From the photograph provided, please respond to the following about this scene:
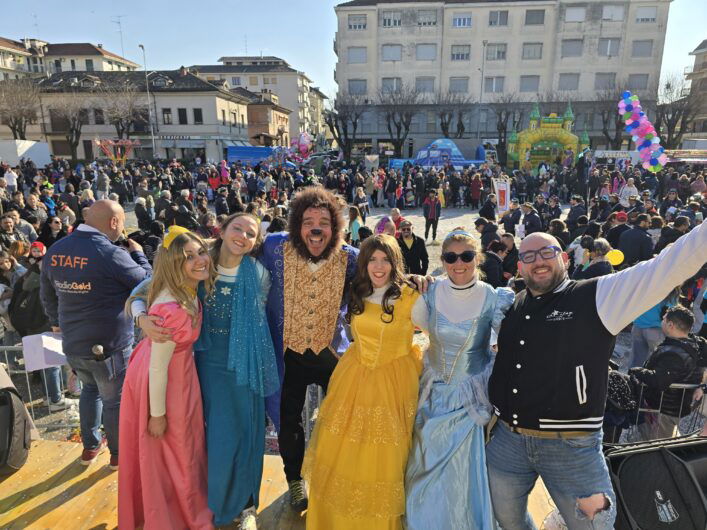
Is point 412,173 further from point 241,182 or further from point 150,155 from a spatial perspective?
point 150,155

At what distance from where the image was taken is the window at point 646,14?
39250 millimetres

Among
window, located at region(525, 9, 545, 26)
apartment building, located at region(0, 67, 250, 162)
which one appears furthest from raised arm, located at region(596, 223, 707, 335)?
window, located at region(525, 9, 545, 26)

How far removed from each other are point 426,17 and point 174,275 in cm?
4472

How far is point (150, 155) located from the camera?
42094 mm

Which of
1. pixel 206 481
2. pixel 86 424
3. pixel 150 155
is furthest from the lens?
pixel 150 155

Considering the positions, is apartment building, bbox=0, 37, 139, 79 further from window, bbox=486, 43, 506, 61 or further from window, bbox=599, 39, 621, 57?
window, bbox=599, 39, 621, 57

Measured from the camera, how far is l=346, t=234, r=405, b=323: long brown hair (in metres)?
2.58

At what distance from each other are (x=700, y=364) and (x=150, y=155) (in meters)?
45.1

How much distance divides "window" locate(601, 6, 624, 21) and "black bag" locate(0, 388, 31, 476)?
48364mm

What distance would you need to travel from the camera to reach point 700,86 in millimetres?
38188

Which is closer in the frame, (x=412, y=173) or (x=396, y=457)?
A: (x=396, y=457)

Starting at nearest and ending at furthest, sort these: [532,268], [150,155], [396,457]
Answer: [532,268], [396,457], [150,155]

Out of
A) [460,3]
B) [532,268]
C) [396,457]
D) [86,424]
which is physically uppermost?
[460,3]

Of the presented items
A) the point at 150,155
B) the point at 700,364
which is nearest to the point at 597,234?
the point at 700,364
